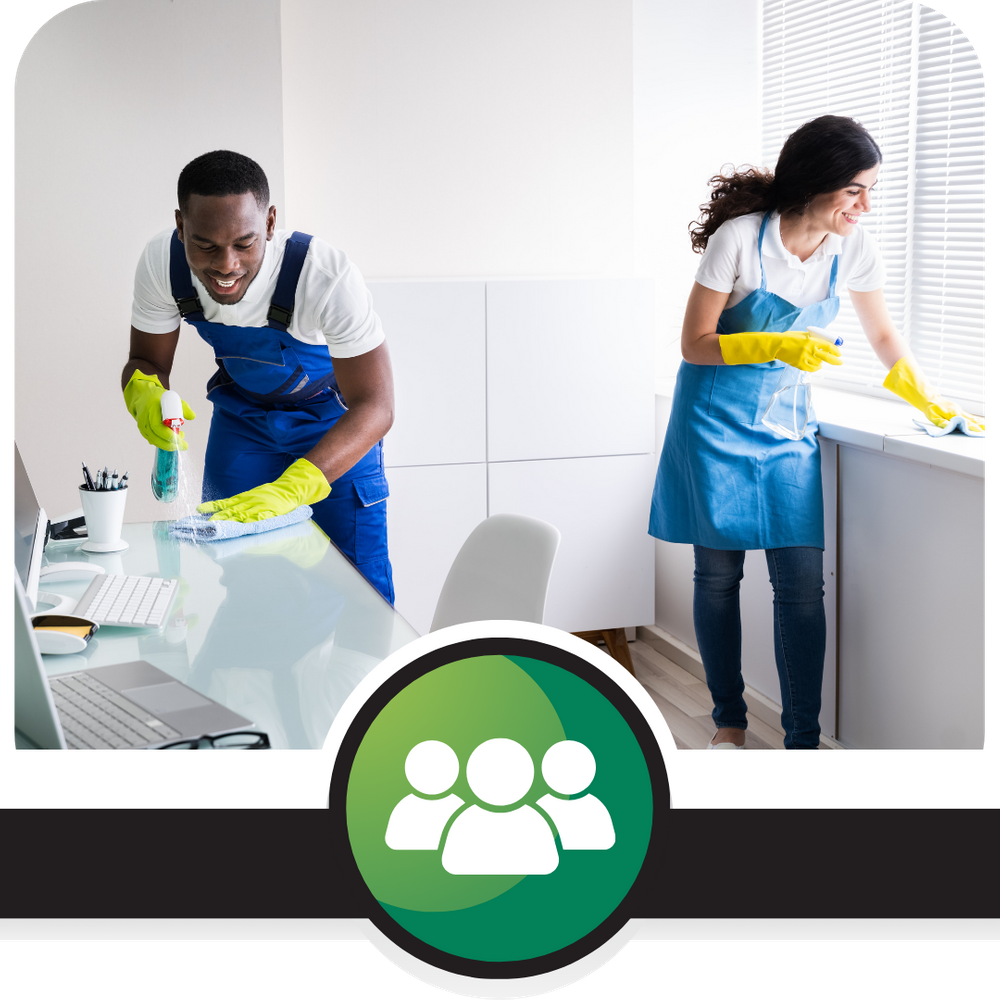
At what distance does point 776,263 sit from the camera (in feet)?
5.44

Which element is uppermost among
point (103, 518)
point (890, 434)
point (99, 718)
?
point (890, 434)

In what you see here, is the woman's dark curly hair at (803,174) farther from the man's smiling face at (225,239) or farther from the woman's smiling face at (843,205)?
the man's smiling face at (225,239)

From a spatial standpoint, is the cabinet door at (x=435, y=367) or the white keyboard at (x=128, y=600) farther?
the cabinet door at (x=435, y=367)

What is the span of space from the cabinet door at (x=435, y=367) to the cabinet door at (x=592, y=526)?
A: 123 millimetres

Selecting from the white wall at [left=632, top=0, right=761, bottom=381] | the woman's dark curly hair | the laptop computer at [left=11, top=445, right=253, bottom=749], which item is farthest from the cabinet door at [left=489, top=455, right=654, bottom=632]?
the laptop computer at [left=11, top=445, right=253, bottom=749]

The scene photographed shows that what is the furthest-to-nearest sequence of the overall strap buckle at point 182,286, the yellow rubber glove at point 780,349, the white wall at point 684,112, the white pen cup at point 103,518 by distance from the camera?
1. the white wall at point 684,112
2. the yellow rubber glove at point 780,349
3. the overall strap buckle at point 182,286
4. the white pen cup at point 103,518

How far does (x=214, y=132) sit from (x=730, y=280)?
98 cm

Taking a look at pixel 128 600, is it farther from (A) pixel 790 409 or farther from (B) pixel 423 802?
(A) pixel 790 409

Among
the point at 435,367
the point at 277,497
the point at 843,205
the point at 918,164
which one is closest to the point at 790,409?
the point at 843,205

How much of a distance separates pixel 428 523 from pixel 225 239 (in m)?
0.95

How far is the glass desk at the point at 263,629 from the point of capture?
0.89 metres

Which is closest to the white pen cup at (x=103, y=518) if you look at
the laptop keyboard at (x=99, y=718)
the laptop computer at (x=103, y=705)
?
the laptop computer at (x=103, y=705)

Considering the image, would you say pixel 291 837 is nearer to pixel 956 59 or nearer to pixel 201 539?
pixel 201 539

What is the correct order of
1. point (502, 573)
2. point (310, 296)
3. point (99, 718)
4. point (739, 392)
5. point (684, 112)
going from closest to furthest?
1. point (99, 718)
2. point (502, 573)
3. point (310, 296)
4. point (739, 392)
5. point (684, 112)
